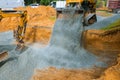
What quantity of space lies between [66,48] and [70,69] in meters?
3.51

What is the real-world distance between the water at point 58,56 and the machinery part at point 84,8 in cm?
55

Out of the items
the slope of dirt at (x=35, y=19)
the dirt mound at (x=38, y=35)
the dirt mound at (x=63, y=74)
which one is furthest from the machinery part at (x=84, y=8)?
the dirt mound at (x=63, y=74)

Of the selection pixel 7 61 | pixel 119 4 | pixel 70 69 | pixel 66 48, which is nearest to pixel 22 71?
pixel 7 61

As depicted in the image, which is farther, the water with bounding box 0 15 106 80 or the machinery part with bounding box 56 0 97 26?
the machinery part with bounding box 56 0 97 26

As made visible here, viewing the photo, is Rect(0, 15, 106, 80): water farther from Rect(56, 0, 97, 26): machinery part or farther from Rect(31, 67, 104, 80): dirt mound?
Rect(56, 0, 97, 26): machinery part

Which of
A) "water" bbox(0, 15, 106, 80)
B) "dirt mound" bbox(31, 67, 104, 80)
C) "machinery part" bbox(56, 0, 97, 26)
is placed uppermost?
"machinery part" bbox(56, 0, 97, 26)

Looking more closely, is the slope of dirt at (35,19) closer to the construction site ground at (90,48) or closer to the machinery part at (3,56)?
the construction site ground at (90,48)

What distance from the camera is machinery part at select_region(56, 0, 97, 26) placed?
17.2 m

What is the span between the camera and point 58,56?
14.9 meters

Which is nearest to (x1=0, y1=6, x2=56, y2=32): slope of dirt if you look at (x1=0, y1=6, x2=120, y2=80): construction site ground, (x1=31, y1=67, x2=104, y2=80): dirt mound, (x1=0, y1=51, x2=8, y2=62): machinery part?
(x1=0, y1=6, x2=120, y2=80): construction site ground

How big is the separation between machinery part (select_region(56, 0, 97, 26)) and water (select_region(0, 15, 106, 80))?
551 millimetres

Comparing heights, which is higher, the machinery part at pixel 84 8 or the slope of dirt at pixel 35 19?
the machinery part at pixel 84 8

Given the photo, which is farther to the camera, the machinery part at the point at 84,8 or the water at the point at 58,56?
the machinery part at the point at 84,8

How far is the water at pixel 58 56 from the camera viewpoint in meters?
11.9
